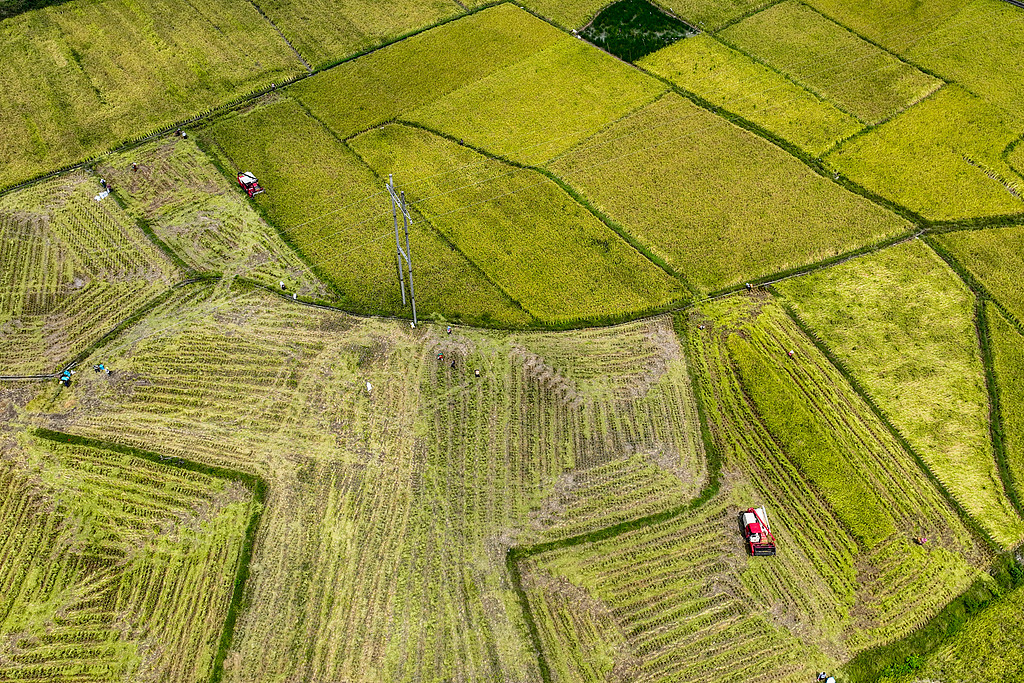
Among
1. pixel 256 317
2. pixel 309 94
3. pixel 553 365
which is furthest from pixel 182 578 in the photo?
pixel 309 94

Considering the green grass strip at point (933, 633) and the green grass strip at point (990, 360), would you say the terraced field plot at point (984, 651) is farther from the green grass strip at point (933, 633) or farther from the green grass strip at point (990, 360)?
the green grass strip at point (990, 360)

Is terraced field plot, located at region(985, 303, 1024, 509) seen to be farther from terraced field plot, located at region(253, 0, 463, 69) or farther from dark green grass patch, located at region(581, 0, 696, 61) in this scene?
terraced field plot, located at region(253, 0, 463, 69)

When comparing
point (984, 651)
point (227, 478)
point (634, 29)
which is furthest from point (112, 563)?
point (634, 29)

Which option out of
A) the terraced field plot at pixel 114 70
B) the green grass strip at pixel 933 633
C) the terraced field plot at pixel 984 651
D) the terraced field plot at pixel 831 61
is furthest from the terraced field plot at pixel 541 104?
the terraced field plot at pixel 984 651

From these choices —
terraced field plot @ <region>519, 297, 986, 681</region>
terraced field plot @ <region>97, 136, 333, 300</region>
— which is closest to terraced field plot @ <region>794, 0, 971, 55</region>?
terraced field plot @ <region>519, 297, 986, 681</region>

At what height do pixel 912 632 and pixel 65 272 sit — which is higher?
pixel 65 272

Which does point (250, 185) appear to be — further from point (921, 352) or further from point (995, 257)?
point (995, 257)

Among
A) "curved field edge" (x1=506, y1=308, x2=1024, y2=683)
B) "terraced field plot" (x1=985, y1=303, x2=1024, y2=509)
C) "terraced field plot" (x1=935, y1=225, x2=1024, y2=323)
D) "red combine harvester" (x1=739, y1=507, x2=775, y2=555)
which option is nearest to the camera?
"curved field edge" (x1=506, y1=308, x2=1024, y2=683)
